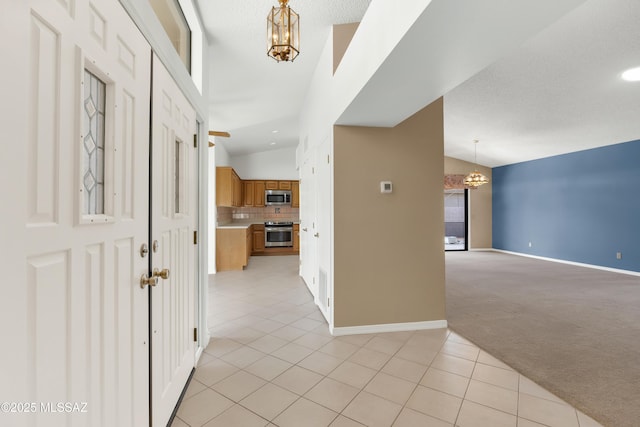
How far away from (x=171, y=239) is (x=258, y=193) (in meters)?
6.72

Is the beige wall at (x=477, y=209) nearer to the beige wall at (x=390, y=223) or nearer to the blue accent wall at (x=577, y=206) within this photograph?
the blue accent wall at (x=577, y=206)

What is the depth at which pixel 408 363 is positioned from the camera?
2.41 m

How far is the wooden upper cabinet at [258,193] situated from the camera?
8344 mm

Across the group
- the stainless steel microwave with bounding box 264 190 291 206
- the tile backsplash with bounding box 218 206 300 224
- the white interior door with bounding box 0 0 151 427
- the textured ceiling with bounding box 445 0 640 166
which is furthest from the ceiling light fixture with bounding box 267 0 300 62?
the tile backsplash with bounding box 218 206 300 224

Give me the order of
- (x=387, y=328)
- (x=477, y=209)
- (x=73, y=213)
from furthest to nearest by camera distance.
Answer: (x=477, y=209), (x=387, y=328), (x=73, y=213)

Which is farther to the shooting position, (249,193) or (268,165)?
(268,165)

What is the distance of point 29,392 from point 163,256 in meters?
0.92

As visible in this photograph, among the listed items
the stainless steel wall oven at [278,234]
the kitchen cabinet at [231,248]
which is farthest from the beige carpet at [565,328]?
the stainless steel wall oven at [278,234]

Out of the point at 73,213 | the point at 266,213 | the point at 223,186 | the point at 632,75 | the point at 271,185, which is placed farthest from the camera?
the point at 266,213

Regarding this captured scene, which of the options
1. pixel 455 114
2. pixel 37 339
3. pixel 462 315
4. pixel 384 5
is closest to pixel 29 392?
pixel 37 339

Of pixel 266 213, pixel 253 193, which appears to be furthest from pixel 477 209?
pixel 253 193

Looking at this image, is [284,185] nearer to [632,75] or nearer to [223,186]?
[223,186]

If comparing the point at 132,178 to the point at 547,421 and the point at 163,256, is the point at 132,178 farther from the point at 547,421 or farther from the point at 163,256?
the point at 547,421

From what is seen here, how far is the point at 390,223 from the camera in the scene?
9.98 feet
